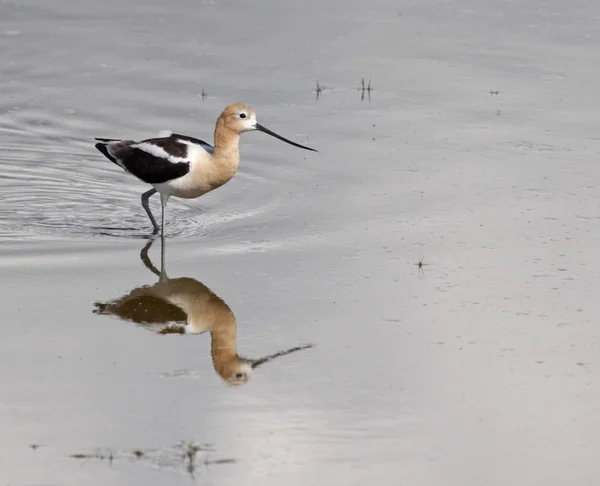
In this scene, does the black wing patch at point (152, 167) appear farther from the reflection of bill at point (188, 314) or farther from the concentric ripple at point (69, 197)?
the reflection of bill at point (188, 314)

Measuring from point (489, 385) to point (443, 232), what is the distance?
314 cm

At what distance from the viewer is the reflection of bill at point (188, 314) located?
29.0 feet

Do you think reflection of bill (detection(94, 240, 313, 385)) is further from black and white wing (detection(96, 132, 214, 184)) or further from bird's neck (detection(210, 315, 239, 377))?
black and white wing (detection(96, 132, 214, 184))

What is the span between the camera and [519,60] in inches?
672

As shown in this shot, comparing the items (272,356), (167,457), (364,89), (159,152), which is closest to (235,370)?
(272,356)

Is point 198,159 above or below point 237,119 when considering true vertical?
below

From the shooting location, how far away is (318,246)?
1118cm

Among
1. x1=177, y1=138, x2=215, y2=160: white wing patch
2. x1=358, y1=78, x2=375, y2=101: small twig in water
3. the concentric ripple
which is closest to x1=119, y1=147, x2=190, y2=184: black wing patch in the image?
x1=177, y1=138, x2=215, y2=160: white wing patch

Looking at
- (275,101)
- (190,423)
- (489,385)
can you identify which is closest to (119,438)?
(190,423)

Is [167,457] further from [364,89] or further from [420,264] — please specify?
[364,89]

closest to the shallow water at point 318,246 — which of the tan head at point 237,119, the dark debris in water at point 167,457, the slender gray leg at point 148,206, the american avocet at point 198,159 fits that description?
the dark debris in water at point 167,457

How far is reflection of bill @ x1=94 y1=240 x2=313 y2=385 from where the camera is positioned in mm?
8828

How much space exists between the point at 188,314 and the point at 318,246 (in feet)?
5.64

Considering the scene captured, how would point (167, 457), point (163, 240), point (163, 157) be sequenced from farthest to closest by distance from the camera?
point (163, 157) < point (163, 240) < point (167, 457)
